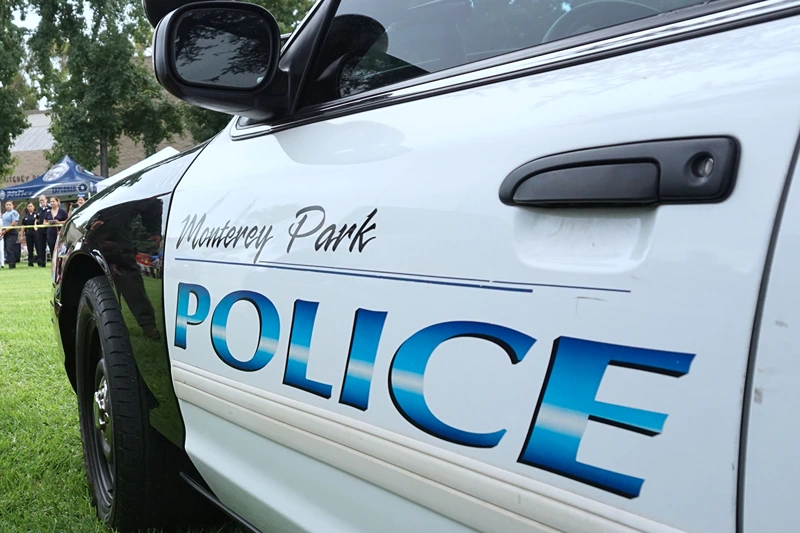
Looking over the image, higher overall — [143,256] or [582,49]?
[582,49]

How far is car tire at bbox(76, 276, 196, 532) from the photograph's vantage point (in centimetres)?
204

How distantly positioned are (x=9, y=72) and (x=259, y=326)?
26.4 meters

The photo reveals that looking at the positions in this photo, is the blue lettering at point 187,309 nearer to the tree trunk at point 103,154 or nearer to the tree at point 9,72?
the tree trunk at point 103,154

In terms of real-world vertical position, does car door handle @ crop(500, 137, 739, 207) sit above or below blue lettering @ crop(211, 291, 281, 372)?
above

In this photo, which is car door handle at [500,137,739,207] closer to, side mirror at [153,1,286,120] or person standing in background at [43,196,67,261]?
side mirror at [153,1,286,120]

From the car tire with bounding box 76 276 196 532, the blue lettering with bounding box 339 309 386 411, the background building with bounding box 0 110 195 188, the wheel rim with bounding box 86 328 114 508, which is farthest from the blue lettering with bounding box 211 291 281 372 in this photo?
the background building with bounding box 0 110 195 188

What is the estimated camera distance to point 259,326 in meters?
1.44

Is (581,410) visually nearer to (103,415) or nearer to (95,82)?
(103,415)

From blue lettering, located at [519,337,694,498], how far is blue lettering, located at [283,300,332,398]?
0.46m

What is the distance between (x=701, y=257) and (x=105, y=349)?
180cm

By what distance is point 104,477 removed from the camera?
7.97ft

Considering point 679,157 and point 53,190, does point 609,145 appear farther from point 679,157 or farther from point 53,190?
point 53,190

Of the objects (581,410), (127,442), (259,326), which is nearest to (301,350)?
(259,326)

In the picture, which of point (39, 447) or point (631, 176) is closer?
point (631, 176)
